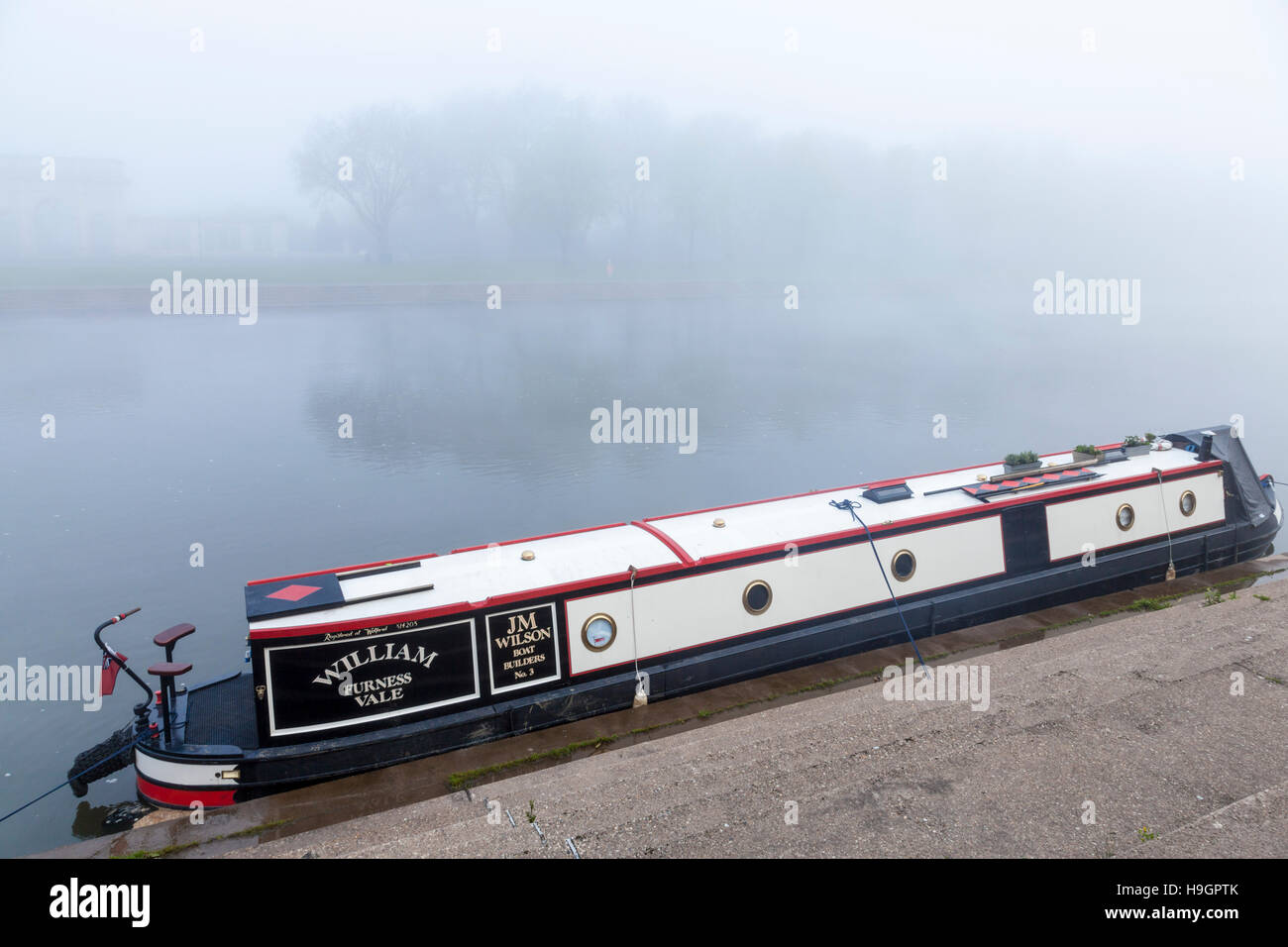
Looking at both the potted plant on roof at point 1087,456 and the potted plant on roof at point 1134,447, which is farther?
the potted plant on roof at point 1134,447

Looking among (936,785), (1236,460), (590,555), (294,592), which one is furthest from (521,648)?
(1236,460)

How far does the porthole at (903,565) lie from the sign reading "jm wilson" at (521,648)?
495cm

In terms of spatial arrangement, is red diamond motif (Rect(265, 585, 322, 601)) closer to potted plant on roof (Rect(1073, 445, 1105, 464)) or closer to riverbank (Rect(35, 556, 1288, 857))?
riverbank (Rect(35, 556, 1288, 857))

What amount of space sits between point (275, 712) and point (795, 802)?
5.40 m

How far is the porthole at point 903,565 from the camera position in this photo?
12.4 metres

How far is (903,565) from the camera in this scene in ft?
40.8

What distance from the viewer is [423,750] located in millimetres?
9945

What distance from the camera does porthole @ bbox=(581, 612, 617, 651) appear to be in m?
10.6

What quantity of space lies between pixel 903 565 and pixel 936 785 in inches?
173

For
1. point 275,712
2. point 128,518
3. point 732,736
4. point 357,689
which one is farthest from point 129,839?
point 128,518

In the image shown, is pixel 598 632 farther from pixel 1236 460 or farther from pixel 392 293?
pixel 392 293

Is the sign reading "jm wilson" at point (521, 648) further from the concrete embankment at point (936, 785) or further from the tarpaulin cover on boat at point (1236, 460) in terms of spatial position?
the tarpaulin cover on boat at point (1236, 460)

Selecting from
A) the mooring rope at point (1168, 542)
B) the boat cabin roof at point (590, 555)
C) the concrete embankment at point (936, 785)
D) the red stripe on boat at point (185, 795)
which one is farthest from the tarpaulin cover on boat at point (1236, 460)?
the red stripe on boat at point (185, 795)

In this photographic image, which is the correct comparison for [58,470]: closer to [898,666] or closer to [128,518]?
[128,518]
